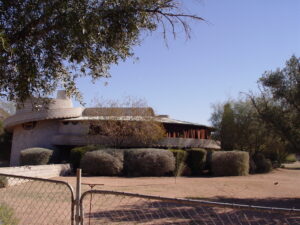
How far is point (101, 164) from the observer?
23734 millimetres

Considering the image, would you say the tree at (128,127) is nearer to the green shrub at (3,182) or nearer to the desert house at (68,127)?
the desert house at (68,127)

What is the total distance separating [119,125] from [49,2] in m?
23.8

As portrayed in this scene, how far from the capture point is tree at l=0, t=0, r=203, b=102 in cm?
650

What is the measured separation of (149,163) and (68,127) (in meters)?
11.8

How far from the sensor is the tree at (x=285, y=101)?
43.6 ft

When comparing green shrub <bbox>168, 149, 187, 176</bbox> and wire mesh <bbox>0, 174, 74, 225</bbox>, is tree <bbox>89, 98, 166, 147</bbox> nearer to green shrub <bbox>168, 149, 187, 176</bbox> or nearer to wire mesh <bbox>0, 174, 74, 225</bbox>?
green shrub <bbox>168, 149, 187, 176</bbox>

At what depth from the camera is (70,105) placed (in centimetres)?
3400

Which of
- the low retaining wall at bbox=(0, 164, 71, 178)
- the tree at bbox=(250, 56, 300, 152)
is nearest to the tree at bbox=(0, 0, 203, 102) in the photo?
the tree at bbox=(250, 56, 300, 152)

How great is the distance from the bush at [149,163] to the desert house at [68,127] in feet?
19.3

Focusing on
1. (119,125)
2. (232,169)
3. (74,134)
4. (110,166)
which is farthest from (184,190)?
(74,134)

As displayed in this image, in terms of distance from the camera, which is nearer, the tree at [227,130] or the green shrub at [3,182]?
the green shrub at [3,182]

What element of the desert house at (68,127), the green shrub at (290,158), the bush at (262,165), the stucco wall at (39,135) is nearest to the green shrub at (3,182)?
the desert house at (68,127)

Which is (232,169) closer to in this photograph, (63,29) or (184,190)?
(184,190)

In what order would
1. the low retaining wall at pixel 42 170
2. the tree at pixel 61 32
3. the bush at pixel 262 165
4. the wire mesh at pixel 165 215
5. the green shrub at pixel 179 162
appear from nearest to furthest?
the tree at pixel 61 32 < the wire mesh at pixel 165 215 < the low retaining wall at pixel 42 170 < the green shrub at pixel 179 162 < the bush at pixel 262 165
